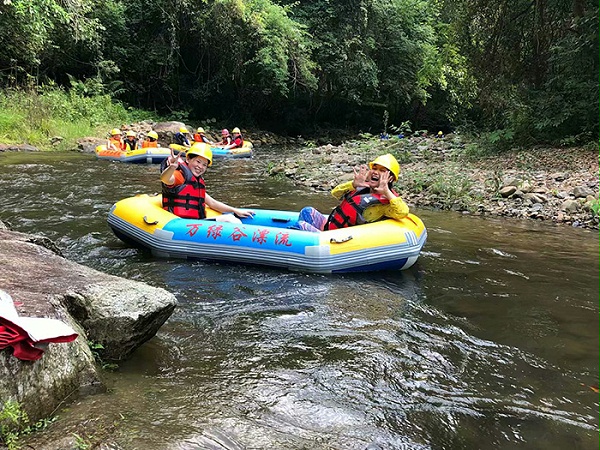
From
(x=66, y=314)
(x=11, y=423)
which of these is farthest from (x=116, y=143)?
(x=11, y=423)

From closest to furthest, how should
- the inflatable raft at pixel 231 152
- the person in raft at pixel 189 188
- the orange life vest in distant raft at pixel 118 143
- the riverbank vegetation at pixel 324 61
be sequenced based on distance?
the person in raft at pixel 189 188 → the riverbank vegetation at pixel 324 61 → the orange life vest in distant raft at pixel 118 143 → the inflatable raft at pixel 231 152

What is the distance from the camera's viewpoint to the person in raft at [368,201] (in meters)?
4.99

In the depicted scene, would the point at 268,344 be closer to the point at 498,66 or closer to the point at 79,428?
the point at 79,428

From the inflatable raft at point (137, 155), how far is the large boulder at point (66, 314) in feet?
29.9

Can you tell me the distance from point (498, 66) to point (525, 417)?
1105 cm

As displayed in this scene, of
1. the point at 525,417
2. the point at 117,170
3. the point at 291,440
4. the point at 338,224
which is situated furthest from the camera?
the point at 117,170

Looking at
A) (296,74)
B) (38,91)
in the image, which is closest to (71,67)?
(38,91)

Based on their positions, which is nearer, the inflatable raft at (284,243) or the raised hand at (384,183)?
the inflatable raft at (284,243)

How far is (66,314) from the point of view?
91.6 inches

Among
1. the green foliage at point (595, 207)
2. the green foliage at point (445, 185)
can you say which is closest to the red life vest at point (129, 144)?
the green foliage at point (445, 185)

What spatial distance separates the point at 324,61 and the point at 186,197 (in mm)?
15971

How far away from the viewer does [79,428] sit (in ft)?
6.24

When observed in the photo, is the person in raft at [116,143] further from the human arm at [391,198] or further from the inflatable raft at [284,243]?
the human arm at [391,198]

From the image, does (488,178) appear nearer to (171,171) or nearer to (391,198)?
(391,198)
